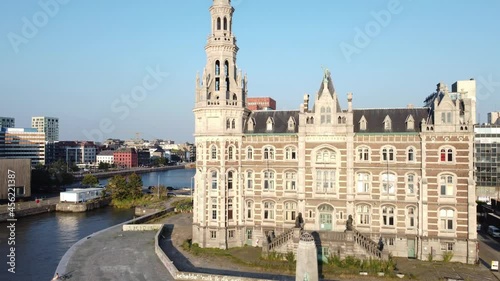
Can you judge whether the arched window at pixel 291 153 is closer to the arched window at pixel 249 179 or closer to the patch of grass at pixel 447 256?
the arched window at pixel 249 179

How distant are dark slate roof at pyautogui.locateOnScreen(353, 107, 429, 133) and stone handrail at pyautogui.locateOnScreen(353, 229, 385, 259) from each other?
43.3ft

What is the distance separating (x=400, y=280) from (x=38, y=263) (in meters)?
43.4

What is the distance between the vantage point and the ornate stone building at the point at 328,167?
47.0 metres

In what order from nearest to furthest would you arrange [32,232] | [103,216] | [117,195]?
1. [32,232]
2. [103,216]
3. [117,195]

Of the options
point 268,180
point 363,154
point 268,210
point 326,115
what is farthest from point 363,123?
point 268,210

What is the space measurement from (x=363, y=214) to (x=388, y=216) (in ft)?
9.83

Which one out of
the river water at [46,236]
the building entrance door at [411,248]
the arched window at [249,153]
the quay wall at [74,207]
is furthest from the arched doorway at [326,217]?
the quay wall at [74,207]

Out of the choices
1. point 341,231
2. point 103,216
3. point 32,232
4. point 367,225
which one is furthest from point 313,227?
point 103,216

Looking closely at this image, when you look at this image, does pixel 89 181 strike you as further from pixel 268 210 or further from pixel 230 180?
pixel 268 210

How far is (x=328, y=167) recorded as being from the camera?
166 ft

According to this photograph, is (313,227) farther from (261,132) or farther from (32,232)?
(32,232)

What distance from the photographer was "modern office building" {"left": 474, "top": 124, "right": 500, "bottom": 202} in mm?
91000

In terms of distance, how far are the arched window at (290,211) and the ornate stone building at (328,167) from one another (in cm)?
26

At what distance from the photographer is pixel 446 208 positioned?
154 feet
